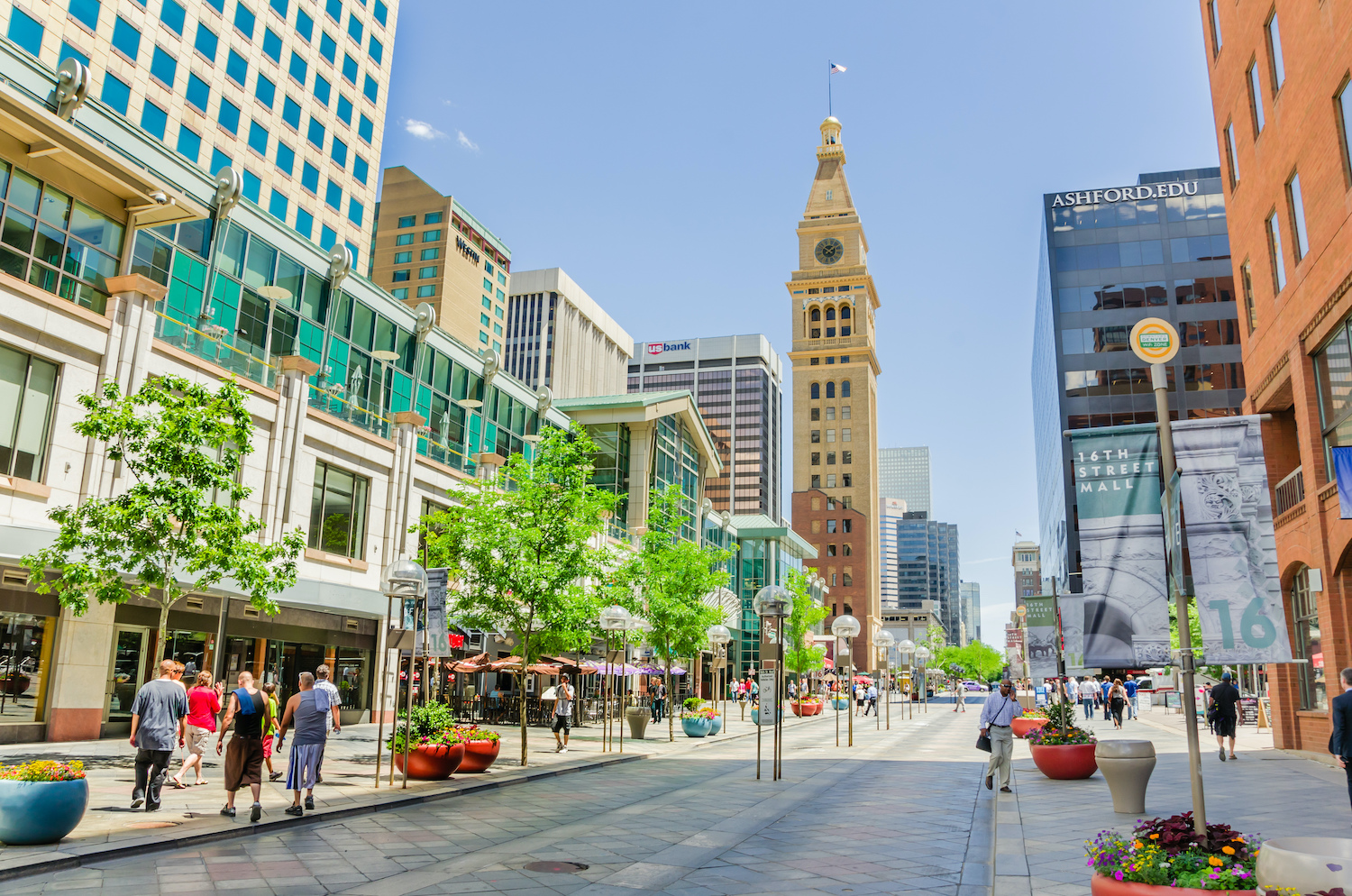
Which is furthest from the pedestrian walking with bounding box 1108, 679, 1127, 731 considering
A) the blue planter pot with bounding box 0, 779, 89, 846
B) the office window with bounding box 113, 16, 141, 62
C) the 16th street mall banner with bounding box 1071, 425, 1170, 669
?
the office window with bounding box 113, 16, 141, 62

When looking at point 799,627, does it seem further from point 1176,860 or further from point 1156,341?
point 1176,860

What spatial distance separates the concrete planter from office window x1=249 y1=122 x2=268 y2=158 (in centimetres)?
4518

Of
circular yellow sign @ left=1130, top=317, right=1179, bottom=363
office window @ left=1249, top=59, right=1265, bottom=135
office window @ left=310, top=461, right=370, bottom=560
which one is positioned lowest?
circular yellow sign @ left=1130, top=317, right=1179, bottom=363

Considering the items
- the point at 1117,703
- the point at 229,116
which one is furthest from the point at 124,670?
the point at 1117,703

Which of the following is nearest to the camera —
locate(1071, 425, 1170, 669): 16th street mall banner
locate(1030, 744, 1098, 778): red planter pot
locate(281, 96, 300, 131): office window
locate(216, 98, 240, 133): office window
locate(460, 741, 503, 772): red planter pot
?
locate(1071, 425, 1170, 669): 16th street mall banner

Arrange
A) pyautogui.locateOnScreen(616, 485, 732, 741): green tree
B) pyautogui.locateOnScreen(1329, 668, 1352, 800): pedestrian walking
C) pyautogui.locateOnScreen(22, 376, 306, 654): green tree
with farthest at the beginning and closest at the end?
pyautogui.locateOnScreen(616, 485, 732, 741): green tree < pyautogui.locateOnScreen(22, 376, 306, 654): green tree < pyautogui.locateOnScreen(1329, 668, 1352, 800): pedestrian walking

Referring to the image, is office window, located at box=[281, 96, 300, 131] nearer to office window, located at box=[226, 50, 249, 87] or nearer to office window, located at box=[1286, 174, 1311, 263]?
office window, located at box=[226, 50, 249, 87]

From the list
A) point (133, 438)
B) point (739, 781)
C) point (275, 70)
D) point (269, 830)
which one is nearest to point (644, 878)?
point (269, 830)

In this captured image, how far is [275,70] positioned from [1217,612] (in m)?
46.4

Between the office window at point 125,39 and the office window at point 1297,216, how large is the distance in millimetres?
38548

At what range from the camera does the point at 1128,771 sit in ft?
41.0

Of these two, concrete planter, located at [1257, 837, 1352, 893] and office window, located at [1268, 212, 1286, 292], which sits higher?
office window, located at [1268, 212, 1286, 292]

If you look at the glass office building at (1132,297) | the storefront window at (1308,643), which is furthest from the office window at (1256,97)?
the glass office building at (1132,297)

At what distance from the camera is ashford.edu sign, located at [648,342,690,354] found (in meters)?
180
